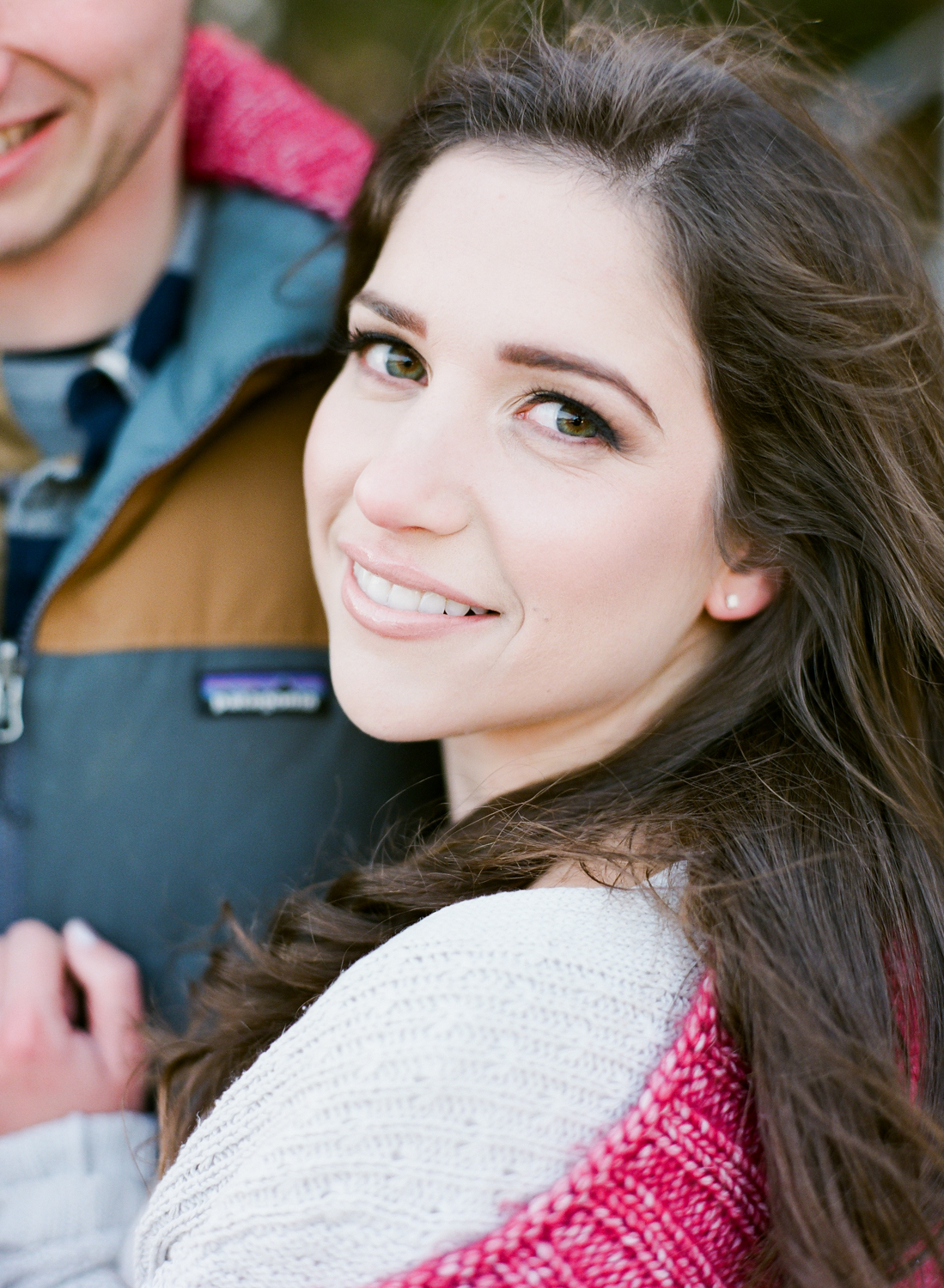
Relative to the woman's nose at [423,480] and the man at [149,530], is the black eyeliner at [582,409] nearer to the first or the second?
the woman's nose at [423,480]

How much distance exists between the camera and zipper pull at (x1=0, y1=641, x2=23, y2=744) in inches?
66.8

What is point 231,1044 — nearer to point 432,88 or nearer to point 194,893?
point 194,893

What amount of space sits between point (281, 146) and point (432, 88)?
41 cm

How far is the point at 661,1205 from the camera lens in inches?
41.4

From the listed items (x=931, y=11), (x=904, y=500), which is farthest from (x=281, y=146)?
(x=931, y=11)

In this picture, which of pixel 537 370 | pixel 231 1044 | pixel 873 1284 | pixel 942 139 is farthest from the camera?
pixel 942 139

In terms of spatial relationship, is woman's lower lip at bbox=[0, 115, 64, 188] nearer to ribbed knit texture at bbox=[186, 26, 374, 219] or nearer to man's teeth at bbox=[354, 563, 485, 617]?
ribbed knit texture at bbox=[186, 26, 374, 219]

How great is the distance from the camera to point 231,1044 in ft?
4.77

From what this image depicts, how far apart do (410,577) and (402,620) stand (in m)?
0.07

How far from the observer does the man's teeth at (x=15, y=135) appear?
70.0 inches

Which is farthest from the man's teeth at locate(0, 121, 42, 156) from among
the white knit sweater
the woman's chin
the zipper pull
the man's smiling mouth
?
the white knit sweater

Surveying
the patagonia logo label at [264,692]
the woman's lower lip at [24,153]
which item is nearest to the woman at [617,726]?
the patagonia logo label at [264,692]

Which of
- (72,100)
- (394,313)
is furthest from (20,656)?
(72,100)

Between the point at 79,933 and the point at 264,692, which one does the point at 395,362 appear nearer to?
the point at 264,692
